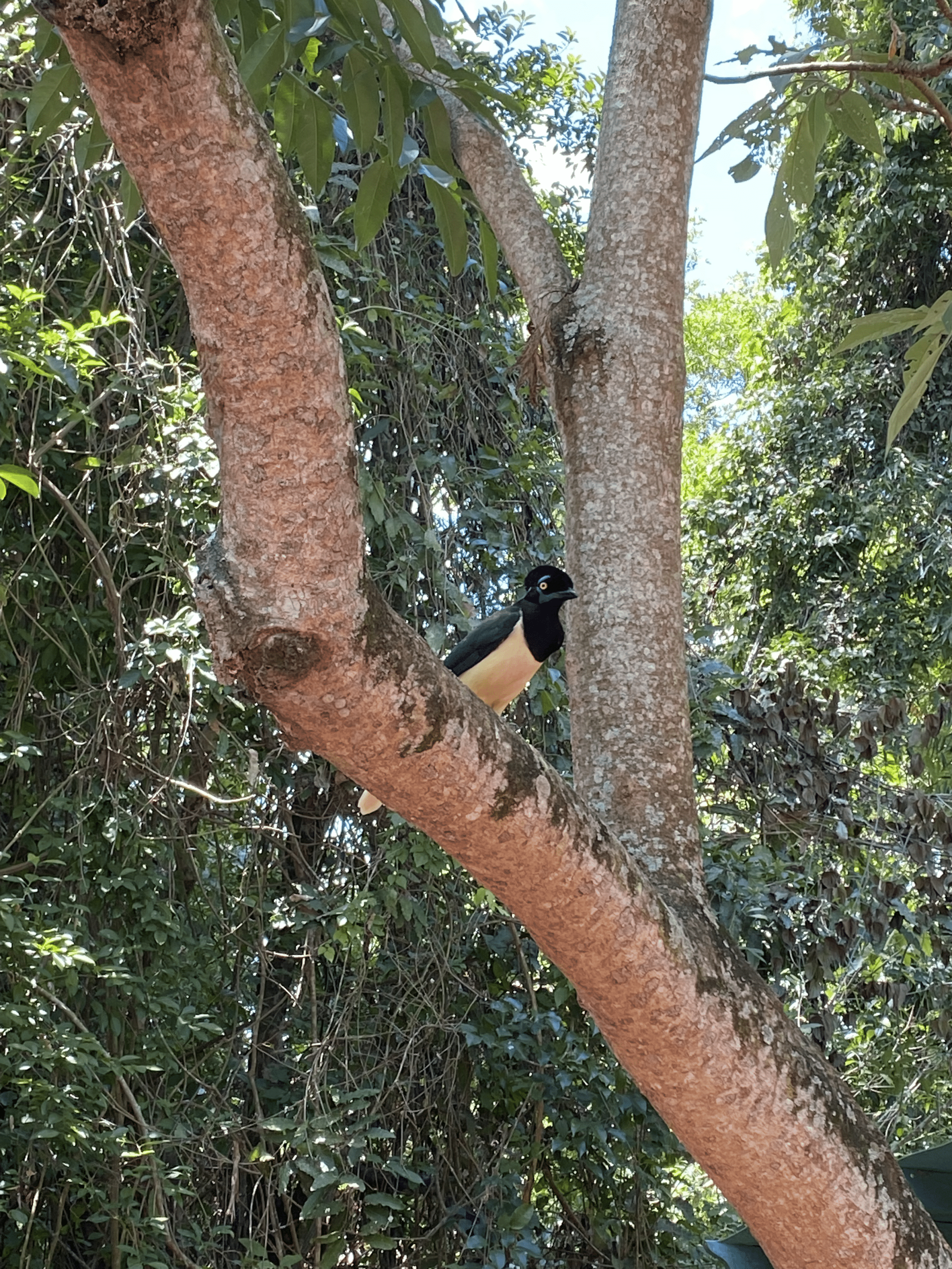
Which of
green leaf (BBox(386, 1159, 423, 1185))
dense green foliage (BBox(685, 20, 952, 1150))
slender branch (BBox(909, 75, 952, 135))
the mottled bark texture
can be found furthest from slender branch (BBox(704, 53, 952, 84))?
green leaf (BBox(386, 1159, 423, 1185))

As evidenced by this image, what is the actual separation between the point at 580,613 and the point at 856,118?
2.99 ft

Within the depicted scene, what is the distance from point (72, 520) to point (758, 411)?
6.06m

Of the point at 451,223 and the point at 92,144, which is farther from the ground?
the point at 92,144

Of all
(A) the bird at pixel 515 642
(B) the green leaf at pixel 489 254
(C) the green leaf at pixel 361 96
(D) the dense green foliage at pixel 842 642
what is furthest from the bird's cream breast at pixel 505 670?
(C) the green leaf at pixel 361 96

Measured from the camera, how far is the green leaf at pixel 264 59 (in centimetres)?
149

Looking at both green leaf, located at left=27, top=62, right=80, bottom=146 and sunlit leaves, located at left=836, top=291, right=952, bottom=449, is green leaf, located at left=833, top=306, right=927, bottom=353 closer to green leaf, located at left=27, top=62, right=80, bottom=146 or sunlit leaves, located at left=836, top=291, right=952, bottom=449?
sunlit leaves, located at left=836, top=291, right=952, bottom=449

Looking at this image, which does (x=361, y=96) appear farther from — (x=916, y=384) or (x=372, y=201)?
(x=916, y=384)

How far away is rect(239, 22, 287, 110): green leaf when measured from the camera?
1.49m

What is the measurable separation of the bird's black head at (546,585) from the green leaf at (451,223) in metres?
1.08

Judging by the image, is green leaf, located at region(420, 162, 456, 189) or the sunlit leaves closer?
the sunlit leaves

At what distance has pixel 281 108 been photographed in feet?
5.79

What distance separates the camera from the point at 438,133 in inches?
73.0

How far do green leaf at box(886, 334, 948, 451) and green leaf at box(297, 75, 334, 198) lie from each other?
2.75 feet

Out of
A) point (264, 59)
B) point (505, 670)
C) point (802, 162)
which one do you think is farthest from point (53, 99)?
point (505, 670)
